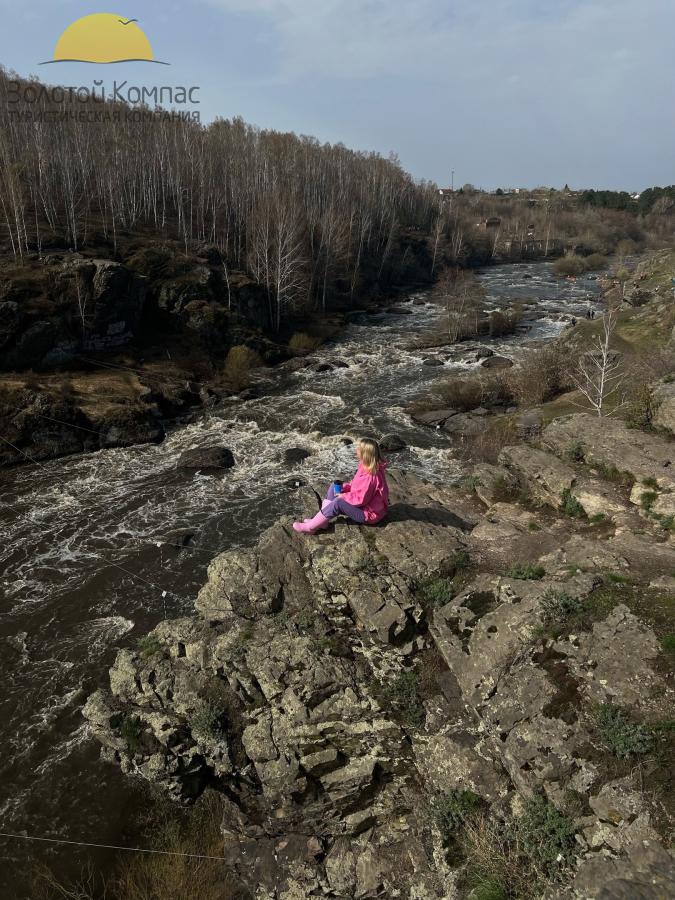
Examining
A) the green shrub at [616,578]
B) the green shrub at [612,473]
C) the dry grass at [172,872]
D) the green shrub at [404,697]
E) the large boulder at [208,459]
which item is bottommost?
the dry grass at [172,872]

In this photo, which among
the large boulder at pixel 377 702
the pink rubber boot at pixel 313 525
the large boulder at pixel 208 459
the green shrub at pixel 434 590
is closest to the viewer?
the large boulder at pixel 377 702

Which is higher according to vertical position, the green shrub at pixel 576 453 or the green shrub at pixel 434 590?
the green shrub at pixel 576 453

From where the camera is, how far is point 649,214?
144 meters

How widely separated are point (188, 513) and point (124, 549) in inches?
126

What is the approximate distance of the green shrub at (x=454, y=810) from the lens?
21.6 ft

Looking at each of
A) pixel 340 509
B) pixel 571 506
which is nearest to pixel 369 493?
pixel 340 509

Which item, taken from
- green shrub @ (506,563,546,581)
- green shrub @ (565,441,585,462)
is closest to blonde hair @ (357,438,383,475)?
green shrub @ (506,563,546,581)

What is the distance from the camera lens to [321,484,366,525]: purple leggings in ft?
33.1

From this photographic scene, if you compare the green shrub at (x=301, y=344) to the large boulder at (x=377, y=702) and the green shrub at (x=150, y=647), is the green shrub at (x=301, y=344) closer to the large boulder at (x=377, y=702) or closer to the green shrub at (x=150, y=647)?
the large boulder at (x=377, y=702)

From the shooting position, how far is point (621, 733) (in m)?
5.92

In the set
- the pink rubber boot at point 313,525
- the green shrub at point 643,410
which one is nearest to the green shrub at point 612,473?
the green shrub at point 643,410

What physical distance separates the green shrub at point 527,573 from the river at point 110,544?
918cm

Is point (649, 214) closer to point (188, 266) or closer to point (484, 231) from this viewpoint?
point (484, 231)

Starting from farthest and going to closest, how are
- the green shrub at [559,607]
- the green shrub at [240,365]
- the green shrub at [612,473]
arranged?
the green shrub at [240,365]
the green shrub at [612,473]
the green shrub at [559,607]
